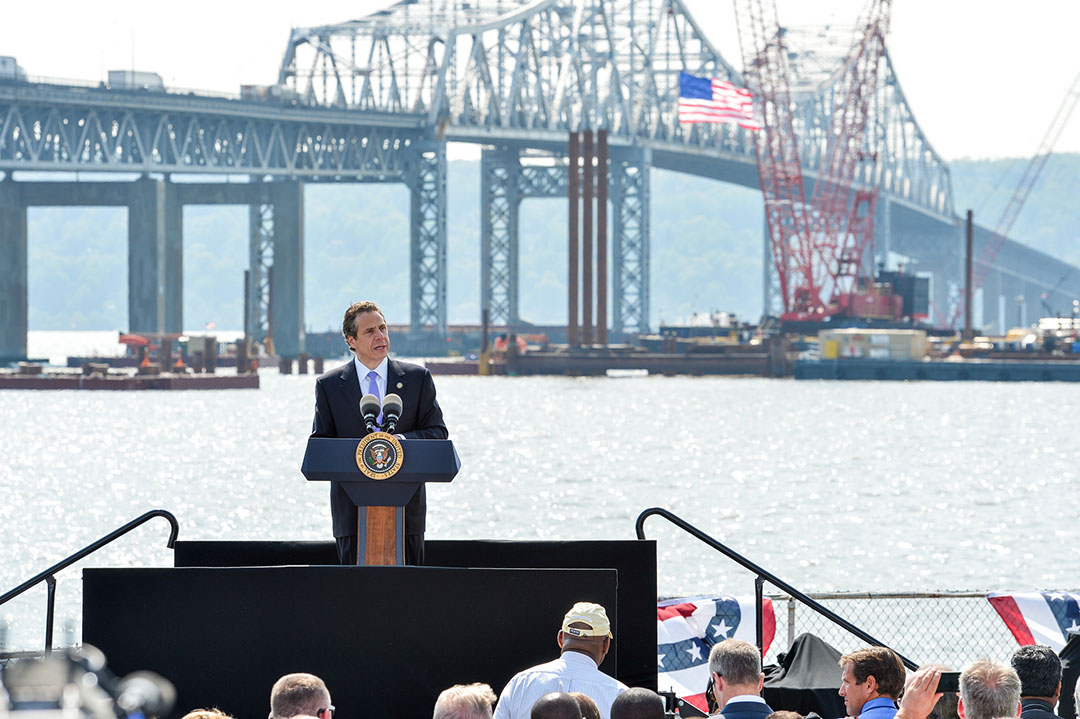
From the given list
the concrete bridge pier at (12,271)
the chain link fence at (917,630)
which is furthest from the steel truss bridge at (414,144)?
the chain link fence at (917,630)

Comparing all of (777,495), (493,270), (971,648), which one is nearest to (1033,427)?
(777,495)

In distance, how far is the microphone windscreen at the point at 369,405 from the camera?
6.88 metres

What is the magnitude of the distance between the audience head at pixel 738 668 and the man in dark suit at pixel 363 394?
5.34 feet

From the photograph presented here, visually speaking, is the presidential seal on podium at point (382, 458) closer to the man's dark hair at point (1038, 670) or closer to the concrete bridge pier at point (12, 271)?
the man's dark hair at point (1038, 670)

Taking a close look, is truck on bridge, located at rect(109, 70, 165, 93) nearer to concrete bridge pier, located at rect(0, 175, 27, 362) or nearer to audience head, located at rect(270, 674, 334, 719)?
concrete bridge pier, located at rect(0, 175, 27, 362)

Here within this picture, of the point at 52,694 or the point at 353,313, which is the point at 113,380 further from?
the point at 52,694

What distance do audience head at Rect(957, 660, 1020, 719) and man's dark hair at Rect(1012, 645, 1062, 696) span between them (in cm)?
53

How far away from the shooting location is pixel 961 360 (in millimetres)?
107438

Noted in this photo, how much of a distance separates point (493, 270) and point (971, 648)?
4927 inches

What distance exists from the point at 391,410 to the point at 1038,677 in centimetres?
268

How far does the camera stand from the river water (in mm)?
28609

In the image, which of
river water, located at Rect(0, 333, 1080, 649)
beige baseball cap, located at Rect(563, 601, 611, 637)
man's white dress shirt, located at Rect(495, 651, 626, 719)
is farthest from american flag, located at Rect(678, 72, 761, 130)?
man's white dress shirt, located at Rect(495, 651, 626, 719)

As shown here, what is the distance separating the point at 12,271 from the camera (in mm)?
107812

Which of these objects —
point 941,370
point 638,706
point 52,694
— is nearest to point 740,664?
point 638,706
